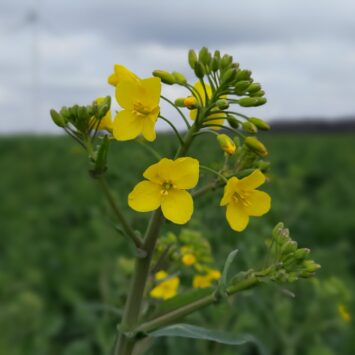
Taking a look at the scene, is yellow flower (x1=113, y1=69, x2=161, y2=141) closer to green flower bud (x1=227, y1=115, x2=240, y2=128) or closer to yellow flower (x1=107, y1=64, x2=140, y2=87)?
yellow flower (x1=107, y1=64, x2=140, y2=87)

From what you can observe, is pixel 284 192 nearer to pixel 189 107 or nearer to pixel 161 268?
pixel 161 268

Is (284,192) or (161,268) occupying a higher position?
(161,268)

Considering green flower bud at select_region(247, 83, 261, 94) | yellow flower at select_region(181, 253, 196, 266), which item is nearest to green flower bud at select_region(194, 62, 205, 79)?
green flower bud at select_region(247, 83, 261, 94)

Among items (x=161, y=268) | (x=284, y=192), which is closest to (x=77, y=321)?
(x=284, y=192)

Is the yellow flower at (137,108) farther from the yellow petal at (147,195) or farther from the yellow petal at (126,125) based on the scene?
the yellow petal at (147,195)

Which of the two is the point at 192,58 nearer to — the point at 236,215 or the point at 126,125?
the point at 126,125
